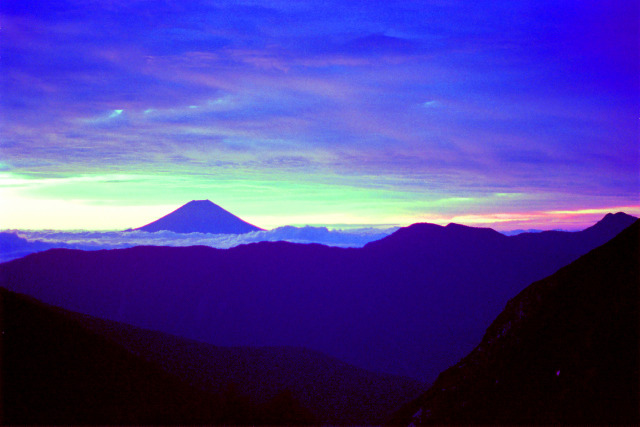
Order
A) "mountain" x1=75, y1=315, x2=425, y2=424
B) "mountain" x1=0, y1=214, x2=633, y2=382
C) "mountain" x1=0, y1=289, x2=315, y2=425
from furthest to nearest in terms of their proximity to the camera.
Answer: "mountain" x1=0, y1=214, x2=633, y2=382
"mountain" x1=75, y1=315, x2=425, y2=424
"mountain" x1=0, y1=289, x2=315, y2=425

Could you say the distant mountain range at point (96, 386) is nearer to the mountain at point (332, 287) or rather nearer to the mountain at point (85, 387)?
the mountain at point (85, 387)

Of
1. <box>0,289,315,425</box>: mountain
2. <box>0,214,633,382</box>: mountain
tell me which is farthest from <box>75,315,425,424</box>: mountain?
<box>0,214,633,382</box>: mountain

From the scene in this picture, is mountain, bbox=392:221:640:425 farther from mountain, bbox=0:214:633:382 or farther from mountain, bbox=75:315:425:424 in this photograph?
mountain, bbox=0:214:633:382

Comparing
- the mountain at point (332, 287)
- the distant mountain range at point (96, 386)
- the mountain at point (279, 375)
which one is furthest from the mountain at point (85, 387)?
the mountain at point (332, 287)

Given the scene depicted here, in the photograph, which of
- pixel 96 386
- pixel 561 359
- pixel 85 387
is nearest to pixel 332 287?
pixel 96 386

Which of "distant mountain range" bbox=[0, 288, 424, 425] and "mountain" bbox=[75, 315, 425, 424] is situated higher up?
"distant mountain range" bbox=[0, 288, 424, 425]
